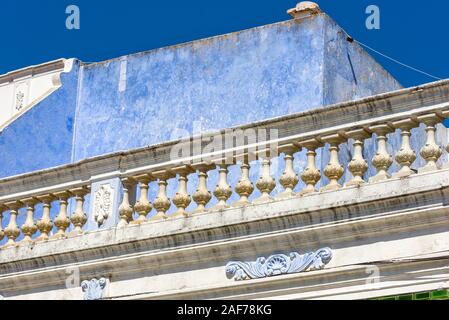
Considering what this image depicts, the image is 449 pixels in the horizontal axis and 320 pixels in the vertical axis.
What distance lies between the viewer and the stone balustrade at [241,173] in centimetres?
1208

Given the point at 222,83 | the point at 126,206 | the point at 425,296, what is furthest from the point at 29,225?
the point at 425,296

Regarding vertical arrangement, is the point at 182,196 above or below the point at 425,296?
above

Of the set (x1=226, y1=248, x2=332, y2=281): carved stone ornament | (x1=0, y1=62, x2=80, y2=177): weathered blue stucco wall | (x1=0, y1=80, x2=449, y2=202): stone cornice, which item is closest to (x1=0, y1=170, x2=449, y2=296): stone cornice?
(x1=226, y1=248, x2=332, y2=281): carved stone ornament

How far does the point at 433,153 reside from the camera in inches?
467

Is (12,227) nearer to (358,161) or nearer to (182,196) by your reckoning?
(182,196)

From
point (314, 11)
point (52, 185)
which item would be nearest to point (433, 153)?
point (52, 185)

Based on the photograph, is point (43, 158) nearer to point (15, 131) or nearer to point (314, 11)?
point (15, 131)

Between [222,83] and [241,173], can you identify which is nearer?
[241,173]

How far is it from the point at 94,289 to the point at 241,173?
1738 millimetres

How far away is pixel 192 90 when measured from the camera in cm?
1736

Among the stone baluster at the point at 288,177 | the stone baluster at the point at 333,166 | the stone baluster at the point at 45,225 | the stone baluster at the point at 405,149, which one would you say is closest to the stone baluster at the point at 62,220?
the stone baluster at the point at 45,225

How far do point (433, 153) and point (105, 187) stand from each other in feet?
11.1

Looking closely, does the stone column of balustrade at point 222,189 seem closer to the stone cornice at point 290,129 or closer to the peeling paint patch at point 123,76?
the stone cornice at point 290,129

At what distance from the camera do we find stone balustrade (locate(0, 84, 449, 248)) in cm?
1208
